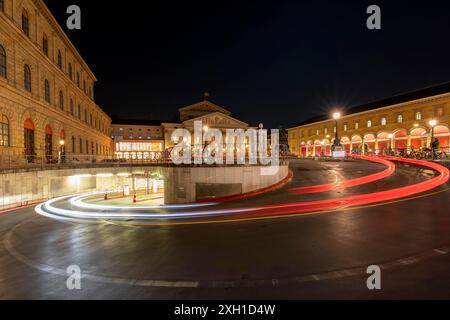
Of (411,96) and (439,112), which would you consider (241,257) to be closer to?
(439,112)

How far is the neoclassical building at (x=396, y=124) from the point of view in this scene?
4312 cm

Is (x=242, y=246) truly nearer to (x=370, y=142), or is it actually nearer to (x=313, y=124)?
(x=370, y=142)

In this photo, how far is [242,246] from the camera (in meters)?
7.24

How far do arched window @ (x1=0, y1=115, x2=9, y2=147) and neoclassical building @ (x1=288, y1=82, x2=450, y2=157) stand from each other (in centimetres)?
3665

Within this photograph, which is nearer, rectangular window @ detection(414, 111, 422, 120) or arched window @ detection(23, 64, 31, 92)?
arched window @ detection(23, 64, 31, 92)

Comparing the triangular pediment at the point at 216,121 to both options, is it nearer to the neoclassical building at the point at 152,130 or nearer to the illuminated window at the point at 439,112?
the neoclassical building at the point at 152,130

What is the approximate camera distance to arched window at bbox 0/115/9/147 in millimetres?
21234

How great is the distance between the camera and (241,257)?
6.45 m

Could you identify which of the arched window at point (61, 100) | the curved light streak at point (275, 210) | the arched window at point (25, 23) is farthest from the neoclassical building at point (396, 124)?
the arched window at point (61, 100)

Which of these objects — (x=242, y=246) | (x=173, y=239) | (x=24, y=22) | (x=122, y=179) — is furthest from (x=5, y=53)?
(x=242, y=246)

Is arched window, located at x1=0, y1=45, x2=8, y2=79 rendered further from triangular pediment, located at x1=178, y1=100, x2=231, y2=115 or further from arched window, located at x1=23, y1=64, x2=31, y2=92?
triangular pediment, located at x1=178, y1=100, x2=231, y2=115

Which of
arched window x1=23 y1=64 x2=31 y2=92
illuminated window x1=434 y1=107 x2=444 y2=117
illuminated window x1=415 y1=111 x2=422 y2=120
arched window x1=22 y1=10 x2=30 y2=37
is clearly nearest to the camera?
arched window x1=23 y1=64 x2=31 y2=92

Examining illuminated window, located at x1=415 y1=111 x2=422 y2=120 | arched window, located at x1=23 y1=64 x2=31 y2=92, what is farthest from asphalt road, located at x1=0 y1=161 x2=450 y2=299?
illuminated window, located at x1=415 y1=111 x2=422 y2=120

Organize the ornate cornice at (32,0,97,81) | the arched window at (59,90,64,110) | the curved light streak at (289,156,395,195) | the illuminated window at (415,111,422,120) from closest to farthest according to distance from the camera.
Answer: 1. the curved light streak at (289,156,395,195)
2. the ornate cornice at (32,0,97,81)
3. the arched window at (59,90,64,110)
4. the illuminated window at (415,111,422,120)
